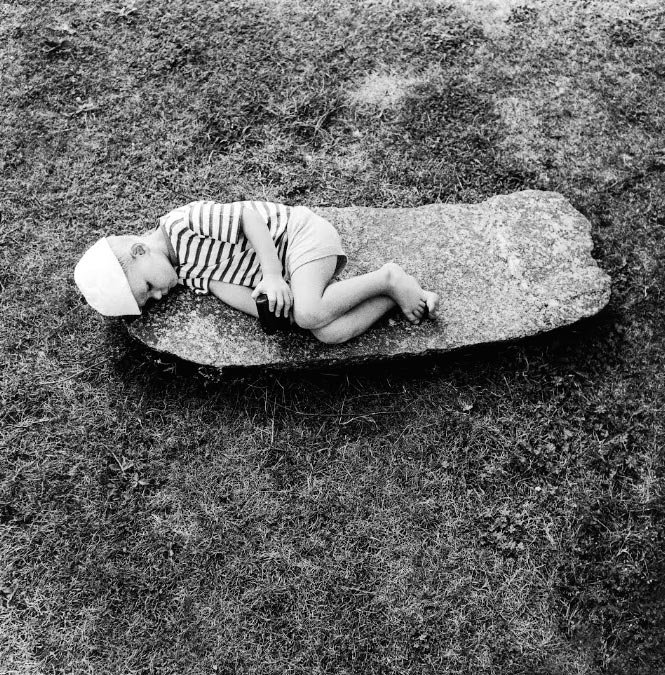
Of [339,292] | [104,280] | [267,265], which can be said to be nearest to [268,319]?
[267,265]

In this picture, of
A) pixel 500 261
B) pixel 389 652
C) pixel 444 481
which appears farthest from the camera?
pixel 500 261

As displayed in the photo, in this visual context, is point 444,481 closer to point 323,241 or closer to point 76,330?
point 323,241

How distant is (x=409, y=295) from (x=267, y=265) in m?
0.91

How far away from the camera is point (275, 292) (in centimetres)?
412

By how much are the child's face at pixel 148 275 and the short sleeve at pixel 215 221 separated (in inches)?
11.4

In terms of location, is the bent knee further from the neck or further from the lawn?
the neck

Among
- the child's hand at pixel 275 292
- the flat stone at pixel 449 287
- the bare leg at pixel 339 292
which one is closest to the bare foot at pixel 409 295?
the bare leg at pixel 339 292

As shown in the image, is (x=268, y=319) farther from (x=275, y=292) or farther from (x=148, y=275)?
(x=148, y=275)

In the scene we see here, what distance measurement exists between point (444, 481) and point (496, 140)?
3.01 m

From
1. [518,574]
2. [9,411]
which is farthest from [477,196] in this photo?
[9,411]

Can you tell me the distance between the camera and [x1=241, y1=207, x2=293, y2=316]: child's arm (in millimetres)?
4137

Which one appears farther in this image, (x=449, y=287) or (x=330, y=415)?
(x=449, y=287)

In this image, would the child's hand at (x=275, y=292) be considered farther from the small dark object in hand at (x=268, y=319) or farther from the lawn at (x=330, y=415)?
the lawn at (x=330, y=415)

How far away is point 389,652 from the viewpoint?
3797mm
